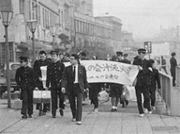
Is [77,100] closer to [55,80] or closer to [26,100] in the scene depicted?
[55,80]

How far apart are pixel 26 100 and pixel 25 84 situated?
0.47m

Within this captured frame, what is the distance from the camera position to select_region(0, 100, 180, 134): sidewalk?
1130 centimetres

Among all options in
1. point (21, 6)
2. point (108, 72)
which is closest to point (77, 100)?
point (108, 72)

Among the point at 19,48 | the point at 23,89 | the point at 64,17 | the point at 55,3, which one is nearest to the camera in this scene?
the point at 23,89

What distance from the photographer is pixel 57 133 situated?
36.4 feet

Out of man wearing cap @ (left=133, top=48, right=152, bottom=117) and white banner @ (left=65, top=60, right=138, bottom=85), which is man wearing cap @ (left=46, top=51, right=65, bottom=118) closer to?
white banner @ (left=65, top=60, right=138, bottom=85)

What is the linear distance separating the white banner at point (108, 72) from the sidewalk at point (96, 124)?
105 cm

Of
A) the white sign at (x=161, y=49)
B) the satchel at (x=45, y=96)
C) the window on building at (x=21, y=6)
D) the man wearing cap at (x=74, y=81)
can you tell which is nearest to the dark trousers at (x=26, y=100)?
the satchel at (x=45, y=96)

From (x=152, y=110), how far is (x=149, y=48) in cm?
2208

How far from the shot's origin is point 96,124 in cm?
1234

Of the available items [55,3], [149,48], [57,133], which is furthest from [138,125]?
[55,3]

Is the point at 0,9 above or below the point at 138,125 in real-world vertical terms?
above

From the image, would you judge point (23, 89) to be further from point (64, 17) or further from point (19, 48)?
point (64, 17)

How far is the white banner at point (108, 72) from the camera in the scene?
15070 mm
